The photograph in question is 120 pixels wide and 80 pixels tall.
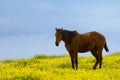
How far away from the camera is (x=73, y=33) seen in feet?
79.1

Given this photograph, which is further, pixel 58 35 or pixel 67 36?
pixel 67 36

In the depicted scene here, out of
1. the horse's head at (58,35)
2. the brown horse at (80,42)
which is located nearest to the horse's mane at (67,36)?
the brown horse at (80,42)

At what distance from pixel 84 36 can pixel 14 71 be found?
6.66m

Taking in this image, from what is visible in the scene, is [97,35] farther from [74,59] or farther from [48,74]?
[48,74]

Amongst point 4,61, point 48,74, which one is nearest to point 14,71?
point 48,74

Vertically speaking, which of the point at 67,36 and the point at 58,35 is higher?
the point at 58,35

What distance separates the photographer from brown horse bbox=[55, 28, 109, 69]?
23.7 metres

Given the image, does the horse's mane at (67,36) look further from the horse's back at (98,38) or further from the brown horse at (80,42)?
the horse's back at (98,38)

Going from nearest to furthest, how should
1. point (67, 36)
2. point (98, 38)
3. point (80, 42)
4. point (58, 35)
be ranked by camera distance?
point (58, 35)
point (67, 36)
point (80, 42)
point (98, 38)

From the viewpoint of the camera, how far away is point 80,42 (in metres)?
24.4

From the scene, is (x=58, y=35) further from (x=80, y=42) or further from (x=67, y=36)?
(x=80, y=42)

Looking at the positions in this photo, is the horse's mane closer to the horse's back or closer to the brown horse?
the brown horse

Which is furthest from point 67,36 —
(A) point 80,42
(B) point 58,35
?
(A) point 80,42

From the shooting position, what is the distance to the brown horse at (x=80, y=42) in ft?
77.6
